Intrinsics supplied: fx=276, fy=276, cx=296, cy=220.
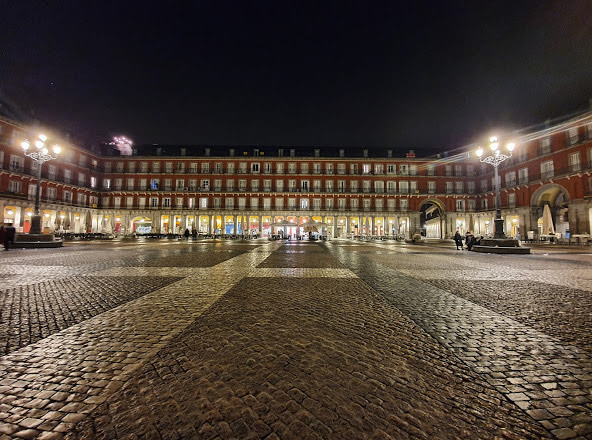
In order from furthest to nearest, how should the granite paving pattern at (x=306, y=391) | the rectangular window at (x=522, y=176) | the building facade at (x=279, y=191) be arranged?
the building facade at (x=279, y=191) < the rectangular window at (x=522, y=176) < the granite paving pattern at (x=306, y=391)

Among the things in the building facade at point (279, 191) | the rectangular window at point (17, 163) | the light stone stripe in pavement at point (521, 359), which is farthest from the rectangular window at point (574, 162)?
the rectangular window at point (17, 163)

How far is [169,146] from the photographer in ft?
138

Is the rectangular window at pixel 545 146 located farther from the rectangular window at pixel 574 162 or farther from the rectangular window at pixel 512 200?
the rectangular window at pixel 512 200

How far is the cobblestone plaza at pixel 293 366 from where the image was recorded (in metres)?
1.29

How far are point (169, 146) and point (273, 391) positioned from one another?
46543 mm

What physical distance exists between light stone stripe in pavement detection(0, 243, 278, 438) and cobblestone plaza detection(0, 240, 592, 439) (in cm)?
1

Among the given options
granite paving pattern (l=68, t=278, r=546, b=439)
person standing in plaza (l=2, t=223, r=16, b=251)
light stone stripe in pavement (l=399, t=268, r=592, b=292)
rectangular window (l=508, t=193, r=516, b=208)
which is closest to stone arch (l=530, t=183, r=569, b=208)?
rectangular window (l=508, t=193, r=516, b=208)

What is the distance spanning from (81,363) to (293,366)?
4.79ft

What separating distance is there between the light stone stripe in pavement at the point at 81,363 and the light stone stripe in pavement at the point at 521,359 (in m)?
2.28

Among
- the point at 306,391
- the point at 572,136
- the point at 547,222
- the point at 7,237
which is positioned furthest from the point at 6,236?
the point at 572,136

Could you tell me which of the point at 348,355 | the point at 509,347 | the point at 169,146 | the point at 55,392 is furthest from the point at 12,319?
the point at 169,146

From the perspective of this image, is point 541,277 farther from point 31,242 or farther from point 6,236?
point 31,242

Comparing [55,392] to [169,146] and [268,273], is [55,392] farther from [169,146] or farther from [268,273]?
[169,146]

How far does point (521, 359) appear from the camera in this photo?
2.00 m
